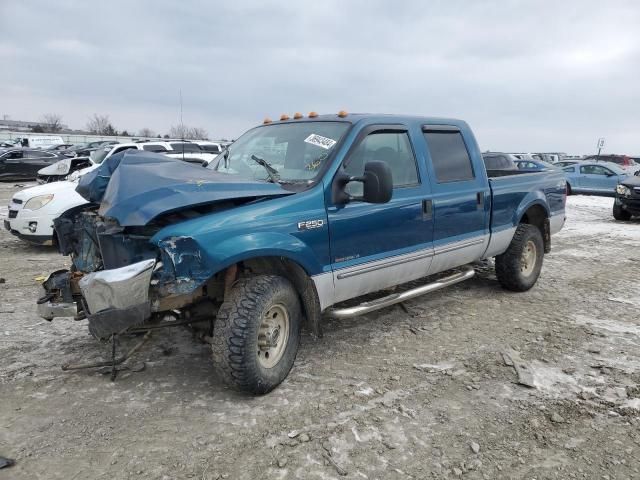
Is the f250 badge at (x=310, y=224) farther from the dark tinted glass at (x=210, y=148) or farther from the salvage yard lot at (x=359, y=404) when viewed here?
the dark tinted glass at (x=210, y=148)

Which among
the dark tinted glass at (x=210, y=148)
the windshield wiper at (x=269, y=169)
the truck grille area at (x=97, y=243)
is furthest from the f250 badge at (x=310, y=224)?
the dark tinted glass at (x=210, y=148)

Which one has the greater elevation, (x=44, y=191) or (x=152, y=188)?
(x=152, y=188)

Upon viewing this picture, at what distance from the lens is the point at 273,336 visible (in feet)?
11.3

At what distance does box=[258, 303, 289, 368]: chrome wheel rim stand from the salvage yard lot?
250mm

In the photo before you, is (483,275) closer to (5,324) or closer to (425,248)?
(425,248)

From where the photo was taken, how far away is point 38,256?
304 inches

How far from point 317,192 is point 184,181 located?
930 mm

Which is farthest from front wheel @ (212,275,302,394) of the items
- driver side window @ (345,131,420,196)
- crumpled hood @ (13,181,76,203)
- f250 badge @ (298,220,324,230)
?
crumpled hood @ (13,181,76,203)

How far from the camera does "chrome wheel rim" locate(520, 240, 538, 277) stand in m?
5.90

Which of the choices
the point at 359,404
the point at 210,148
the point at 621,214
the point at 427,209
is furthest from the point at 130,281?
the point at 210,148

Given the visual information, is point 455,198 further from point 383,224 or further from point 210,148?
point 210,148

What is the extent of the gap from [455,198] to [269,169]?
1.85 metres

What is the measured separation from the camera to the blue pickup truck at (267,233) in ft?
9.81

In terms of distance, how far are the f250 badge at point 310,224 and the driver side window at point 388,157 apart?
42 cm
